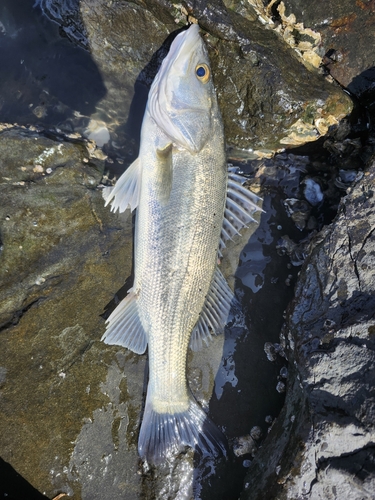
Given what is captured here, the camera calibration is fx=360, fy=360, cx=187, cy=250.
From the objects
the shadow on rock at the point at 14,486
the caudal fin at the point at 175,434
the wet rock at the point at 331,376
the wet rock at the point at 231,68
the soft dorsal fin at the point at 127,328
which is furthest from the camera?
the wet rock at the point at 231,68

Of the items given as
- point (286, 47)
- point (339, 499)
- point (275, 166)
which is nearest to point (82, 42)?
point (286, 47)

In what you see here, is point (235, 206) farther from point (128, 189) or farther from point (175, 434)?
point (175, 434)

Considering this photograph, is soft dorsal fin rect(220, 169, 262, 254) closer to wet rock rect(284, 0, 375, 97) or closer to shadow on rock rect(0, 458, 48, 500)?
wet rock rect(284, 0, 375, 97)

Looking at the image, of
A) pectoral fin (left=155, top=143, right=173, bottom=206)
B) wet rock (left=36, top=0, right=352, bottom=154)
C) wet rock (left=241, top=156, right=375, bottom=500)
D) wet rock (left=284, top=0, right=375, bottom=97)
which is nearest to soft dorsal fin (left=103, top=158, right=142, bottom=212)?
pectoral fin (left=155, top=143, right=173, bottom=206)

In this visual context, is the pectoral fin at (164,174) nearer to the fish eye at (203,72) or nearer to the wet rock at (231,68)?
the fish eye at (203,72)

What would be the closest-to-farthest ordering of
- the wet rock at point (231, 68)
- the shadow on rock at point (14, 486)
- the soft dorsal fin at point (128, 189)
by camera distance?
1. the shadow on rock at point (14, 486)
2. the soft dorsal fin at point (128, 189)
3. the wet rock at point (231, 68)

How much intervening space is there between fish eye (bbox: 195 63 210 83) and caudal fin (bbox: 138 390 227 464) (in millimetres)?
2896

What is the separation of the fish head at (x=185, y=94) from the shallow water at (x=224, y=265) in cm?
96

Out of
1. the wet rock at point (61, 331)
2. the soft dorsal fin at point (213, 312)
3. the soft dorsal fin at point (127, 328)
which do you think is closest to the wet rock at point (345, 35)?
the soft dorsal fin at point (213, 312)

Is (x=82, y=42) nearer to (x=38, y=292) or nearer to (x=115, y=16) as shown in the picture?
(x=115, y=16)

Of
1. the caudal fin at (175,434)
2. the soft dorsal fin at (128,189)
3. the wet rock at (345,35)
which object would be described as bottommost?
the caudal fin at (175,434)

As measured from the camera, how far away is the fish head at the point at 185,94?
3.18 metres

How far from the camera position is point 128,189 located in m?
3.38

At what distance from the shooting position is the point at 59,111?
159 inches
